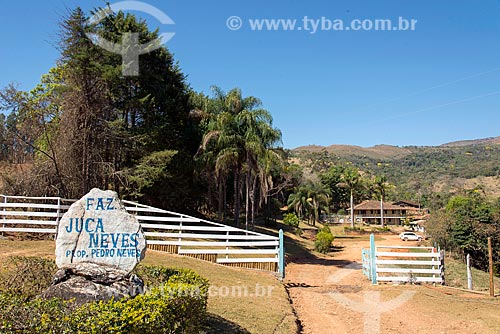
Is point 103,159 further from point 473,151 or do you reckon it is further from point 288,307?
point 473,151

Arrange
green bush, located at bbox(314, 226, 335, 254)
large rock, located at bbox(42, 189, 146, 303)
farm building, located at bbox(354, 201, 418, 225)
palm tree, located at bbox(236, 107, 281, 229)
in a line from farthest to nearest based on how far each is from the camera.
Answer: farm building, located at bbox(354, 201, 418, 225), green bush, located at bbox(314, 226, 335, 254), palm tree, located at bbox(236, 107, 281, 229), large rock, located at bbox(42, 189, 146, 303)

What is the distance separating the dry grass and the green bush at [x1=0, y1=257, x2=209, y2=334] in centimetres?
171

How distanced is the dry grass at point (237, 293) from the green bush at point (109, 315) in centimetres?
171

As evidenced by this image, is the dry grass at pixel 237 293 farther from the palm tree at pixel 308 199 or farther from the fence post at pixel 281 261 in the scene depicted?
the palm tree at pixel 308 199

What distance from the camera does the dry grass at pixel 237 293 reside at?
7.80 metres

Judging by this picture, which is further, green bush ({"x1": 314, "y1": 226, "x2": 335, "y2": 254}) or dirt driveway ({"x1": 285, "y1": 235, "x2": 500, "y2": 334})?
green bush ({"x1": 314, "y1": 226, "x2": 335, "y2": 254})

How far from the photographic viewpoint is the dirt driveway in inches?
337


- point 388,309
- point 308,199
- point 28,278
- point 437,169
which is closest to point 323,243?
point 388,309

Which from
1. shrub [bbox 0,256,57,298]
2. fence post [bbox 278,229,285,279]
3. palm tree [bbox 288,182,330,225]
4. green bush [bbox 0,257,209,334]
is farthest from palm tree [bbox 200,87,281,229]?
palm tree [bbox 288,182,330,225]

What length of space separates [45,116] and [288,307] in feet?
52.0

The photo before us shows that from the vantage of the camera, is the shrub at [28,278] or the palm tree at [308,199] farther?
the palm tree at [308,199]

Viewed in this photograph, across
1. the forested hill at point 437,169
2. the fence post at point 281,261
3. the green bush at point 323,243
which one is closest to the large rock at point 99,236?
the fence post at point 281,261

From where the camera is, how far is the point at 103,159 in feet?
66.9

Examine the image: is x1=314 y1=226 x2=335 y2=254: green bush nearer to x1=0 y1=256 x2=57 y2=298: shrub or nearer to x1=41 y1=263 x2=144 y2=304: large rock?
x1=0 y1=256 x2=57 y2=298: shrub
